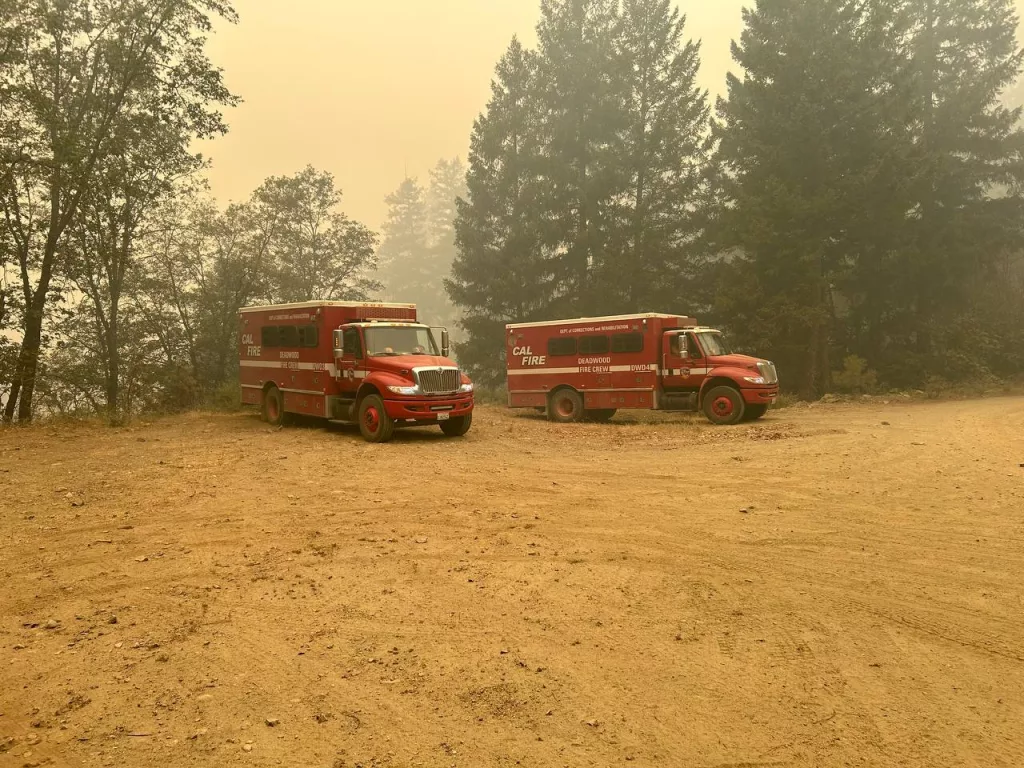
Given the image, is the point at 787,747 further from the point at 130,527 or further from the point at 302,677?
the point at 130,527

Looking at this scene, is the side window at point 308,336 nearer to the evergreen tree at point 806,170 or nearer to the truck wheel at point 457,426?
the truck wheel at point 457,426

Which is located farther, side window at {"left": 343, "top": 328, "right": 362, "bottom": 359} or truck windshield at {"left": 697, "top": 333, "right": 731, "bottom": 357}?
truck windshield at {"left": 697, "top": 333, "right": 731, "bottom": 357}

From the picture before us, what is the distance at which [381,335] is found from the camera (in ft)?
51.2

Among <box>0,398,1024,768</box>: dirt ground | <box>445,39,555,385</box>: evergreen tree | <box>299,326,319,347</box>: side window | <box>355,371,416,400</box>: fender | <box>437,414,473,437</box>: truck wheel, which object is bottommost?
<box>0,398,1024,768</box>: dirt ground

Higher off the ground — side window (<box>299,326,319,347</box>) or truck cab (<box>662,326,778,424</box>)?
side window (<box>299,326,319,347</box>)

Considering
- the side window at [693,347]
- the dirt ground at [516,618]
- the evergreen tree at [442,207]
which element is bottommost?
the dirt ground at [516,618]

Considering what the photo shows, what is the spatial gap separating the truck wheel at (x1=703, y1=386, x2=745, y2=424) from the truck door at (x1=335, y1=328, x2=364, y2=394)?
9036 millimetres

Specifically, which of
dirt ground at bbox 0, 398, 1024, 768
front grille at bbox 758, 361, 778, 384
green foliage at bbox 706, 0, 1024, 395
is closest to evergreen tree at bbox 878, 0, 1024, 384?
green foliage at bbox 706, 0, 1024, 395

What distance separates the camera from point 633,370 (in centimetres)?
1906

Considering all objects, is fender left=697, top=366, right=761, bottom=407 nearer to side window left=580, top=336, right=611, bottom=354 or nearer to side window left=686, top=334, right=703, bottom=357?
side window left=686, top=334, right=703, bottom=357

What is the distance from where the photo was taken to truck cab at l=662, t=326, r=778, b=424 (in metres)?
17.6

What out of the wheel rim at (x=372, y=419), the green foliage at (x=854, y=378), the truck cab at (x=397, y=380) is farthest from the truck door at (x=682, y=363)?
the green foliage at (x=854, y=378)

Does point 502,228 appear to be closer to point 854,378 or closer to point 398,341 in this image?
point 854,378

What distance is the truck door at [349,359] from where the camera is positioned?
15.4 m
